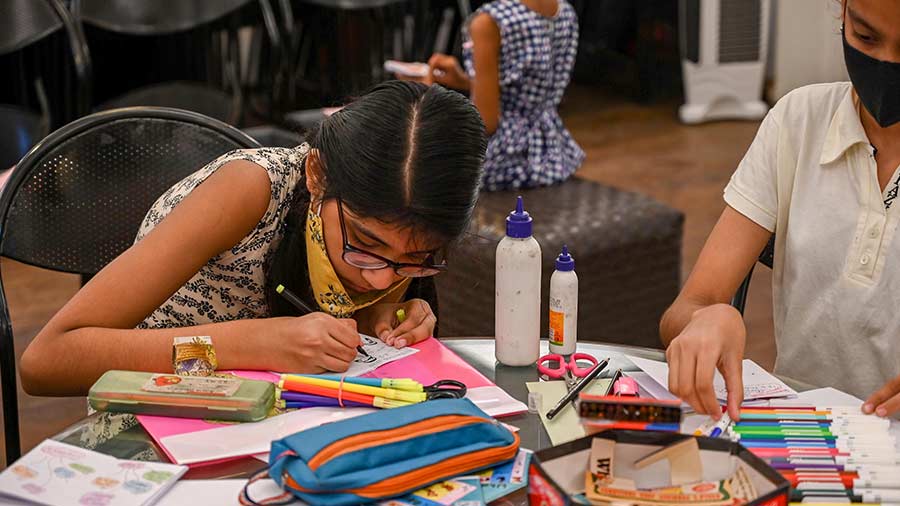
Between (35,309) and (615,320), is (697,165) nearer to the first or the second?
(615,320)

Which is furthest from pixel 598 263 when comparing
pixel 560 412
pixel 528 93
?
pixel 560 412

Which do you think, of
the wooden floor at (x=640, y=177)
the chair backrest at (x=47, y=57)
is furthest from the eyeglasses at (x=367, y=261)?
the chair backrest at (x=47, y=57)

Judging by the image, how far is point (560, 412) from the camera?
137 centimetres

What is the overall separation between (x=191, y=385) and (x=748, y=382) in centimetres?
68

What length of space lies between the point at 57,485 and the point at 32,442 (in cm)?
173

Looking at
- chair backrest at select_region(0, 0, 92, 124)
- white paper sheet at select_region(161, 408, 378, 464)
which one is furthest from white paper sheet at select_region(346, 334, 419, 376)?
chair backrest at select_region(0, 0, 92, 124)

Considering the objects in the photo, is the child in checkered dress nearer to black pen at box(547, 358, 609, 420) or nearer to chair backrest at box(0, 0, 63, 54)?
chair backrest at box(0, 0, 63, 54)

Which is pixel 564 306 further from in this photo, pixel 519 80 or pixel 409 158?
pixel 519 80

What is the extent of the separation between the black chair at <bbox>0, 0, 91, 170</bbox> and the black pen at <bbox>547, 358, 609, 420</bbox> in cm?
211

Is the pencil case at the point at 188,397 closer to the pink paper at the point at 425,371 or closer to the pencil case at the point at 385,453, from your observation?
the pink paper at the point at 425,371

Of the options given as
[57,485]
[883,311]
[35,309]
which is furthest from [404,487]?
[35,309]

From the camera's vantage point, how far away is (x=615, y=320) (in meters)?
2.94

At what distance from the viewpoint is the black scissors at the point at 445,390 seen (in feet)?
4.50

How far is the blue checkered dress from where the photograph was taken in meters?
3.09
